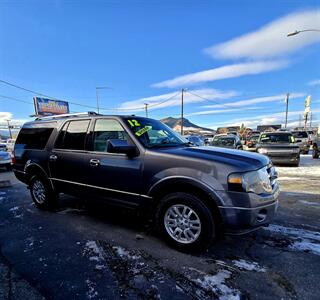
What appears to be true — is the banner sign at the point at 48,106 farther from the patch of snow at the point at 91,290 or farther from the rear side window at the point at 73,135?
the patch of snow at the point at 91,290

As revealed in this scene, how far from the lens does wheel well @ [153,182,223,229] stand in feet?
10.4

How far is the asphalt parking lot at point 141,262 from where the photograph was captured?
2553 millimetres

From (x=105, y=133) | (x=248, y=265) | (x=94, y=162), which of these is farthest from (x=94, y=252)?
(x=248, y=265)

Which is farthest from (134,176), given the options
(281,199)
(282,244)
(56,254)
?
(281,199)

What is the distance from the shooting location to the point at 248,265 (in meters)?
3.03

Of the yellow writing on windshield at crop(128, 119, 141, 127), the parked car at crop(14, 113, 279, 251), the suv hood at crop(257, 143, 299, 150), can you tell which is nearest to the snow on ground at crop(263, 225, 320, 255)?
the parked car at crop(14, 113, 279, 251)

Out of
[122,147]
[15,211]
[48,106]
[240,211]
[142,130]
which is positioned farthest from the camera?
[48,106]

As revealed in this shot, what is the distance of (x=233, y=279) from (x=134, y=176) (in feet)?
6.09

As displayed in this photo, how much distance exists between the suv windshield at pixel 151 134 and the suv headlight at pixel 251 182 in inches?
52.8

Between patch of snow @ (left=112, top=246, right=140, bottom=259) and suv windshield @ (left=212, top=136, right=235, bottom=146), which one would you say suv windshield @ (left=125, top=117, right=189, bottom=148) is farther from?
suv windshield @ (left=212, top=136, right=235, bottom=146)

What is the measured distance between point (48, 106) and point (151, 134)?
43.6 metres

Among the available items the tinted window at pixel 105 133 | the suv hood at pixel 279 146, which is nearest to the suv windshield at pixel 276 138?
the suv hood at pixel 279 146

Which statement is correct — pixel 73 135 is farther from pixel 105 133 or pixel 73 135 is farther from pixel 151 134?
pixel 151 134

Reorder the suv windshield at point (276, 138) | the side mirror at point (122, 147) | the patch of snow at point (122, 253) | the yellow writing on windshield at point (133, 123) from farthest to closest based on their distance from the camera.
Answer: the suv windshield at point (276, 138) < the yellow writing on windshield at point (133, 123) < the side mirror at point (122, 147) < the patch of snow at point (122, 253)
